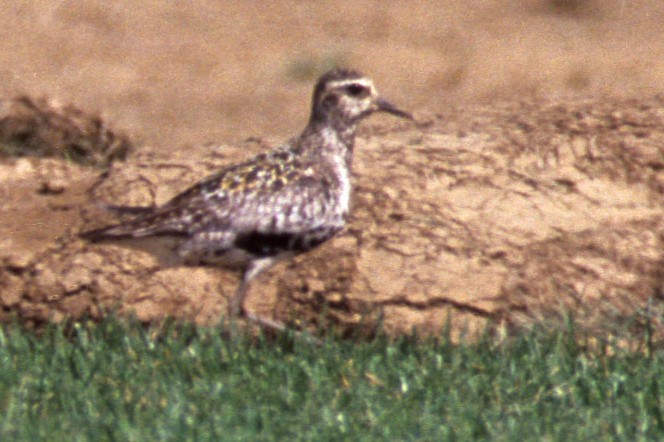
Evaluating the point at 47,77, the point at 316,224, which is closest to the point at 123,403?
the point at 316,224

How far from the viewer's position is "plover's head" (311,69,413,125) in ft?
28.1

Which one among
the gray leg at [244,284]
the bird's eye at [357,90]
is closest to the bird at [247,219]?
the gray leg at [244,284]

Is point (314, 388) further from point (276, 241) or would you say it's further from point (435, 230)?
point (435, 230)

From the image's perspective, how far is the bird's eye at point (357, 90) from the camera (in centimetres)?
858

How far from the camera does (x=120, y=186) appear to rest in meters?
8.98

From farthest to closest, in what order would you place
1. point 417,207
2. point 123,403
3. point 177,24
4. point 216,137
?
1. point 177,24
2. point 216,137
3. point 417,207
4. point 123,403

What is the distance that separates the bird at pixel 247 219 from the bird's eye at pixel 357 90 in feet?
1.46

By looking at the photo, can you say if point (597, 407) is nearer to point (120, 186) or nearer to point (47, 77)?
point (120, 186)

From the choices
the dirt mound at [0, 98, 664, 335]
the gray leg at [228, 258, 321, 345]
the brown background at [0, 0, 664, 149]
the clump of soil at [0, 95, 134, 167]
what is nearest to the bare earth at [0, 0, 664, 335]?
the dirt mound at [0, 98, 664, 335]

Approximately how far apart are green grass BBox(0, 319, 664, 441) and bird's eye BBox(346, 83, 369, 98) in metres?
1.41

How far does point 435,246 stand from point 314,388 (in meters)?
1.46

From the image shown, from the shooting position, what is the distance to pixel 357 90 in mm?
8602

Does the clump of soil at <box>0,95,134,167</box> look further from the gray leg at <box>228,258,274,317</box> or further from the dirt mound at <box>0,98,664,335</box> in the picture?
the gray leg at <box>228,258,274,317</box>

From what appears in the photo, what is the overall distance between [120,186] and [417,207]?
170 cm
